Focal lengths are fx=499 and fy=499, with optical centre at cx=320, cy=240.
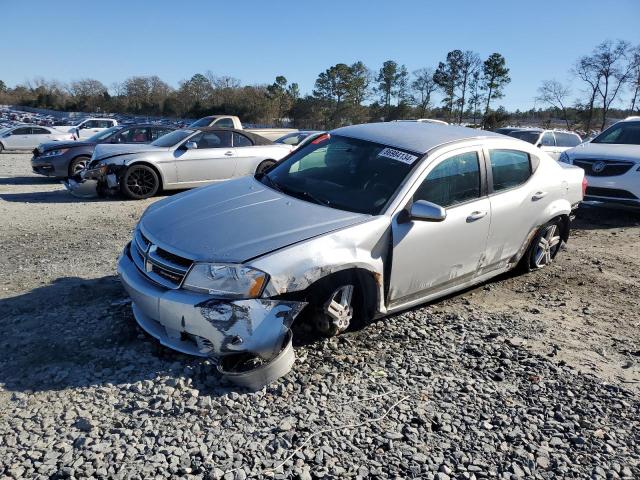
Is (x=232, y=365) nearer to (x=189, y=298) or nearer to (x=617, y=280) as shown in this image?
(x=189, y=298)

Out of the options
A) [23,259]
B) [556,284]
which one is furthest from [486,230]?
[23,259]

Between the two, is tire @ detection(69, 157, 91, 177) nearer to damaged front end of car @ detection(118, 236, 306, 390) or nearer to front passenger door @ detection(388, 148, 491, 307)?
damaged front end of car @ detection(118, 236, 306, 390)

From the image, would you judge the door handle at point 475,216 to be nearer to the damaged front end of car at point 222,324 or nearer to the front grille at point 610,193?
the damaged front end of car at point 222,324

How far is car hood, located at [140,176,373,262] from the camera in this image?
322cm

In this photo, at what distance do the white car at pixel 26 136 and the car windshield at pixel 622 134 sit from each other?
22.1 metres

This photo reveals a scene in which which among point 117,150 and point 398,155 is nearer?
point 398,155

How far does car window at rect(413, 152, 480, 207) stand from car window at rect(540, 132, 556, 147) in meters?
10.5

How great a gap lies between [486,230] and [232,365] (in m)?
2.52

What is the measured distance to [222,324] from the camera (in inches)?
119

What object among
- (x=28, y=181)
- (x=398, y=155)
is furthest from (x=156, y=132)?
(x=398, y=155)

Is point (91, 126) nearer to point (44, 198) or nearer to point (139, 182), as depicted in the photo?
point (44, 198)

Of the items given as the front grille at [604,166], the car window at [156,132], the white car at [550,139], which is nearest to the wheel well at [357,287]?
the front grille at [604,166]

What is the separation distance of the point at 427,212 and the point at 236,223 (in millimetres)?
1390

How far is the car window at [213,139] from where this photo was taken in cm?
998
